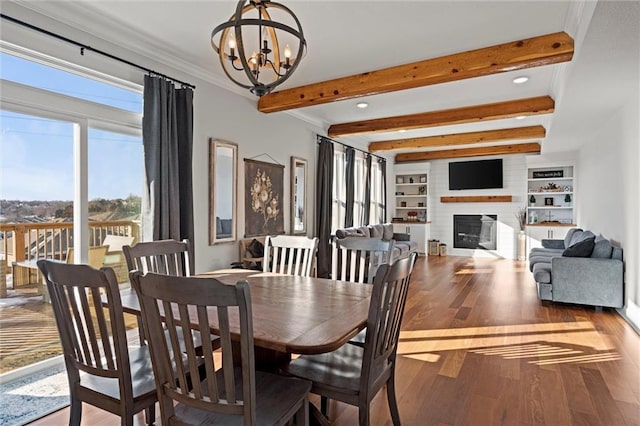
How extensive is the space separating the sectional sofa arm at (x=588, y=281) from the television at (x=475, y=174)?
15.5 ft

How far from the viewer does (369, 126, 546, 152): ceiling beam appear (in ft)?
21.6

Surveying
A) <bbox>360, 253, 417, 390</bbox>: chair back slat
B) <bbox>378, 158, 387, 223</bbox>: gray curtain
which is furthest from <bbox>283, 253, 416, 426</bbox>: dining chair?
<bbox>378, 158, 387, 223</bbox>: gray curtain

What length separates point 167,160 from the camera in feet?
10.9

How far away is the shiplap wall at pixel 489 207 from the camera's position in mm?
8773

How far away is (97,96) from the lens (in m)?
3.04

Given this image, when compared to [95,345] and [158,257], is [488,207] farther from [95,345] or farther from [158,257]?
[95,345]

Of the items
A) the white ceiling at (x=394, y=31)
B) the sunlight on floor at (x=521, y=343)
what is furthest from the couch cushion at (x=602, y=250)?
the white ceiling at (x=394, y=31)

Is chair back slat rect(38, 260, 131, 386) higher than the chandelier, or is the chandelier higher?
the chandelier

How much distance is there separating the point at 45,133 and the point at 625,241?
5.87 m

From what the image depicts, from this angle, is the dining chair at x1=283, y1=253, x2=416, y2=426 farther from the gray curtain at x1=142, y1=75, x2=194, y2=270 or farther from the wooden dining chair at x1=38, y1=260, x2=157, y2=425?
the gray curtain at x1=142, y1=75, x2=194, y2=270

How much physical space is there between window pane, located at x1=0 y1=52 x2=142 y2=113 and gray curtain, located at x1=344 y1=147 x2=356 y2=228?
423 cm

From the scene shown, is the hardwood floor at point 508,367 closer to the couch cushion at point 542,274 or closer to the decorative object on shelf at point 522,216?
the couch cushion at point 542,274

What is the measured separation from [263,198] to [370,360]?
3.49 metres

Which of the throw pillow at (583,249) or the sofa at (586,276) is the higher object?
the throw pillow at (583,249)
